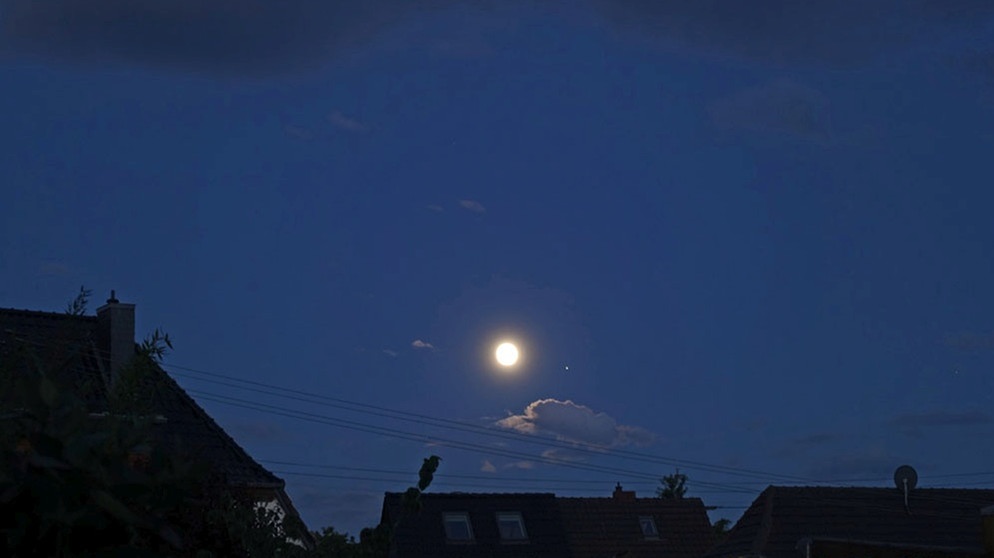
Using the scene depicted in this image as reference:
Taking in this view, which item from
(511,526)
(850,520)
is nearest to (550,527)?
(511,526)

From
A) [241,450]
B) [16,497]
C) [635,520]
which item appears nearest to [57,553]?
[16,497]

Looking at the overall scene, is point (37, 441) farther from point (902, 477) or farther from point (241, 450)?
point (902, 477)

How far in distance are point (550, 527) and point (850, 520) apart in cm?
1364

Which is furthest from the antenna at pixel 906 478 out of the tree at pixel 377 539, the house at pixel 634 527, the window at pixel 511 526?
the tree at pixel 377 539

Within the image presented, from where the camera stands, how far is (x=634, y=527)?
179 feet

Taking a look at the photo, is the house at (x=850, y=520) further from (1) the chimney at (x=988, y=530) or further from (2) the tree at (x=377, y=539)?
(2) the tree at (x=377, y=539)

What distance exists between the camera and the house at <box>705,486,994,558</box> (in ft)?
140

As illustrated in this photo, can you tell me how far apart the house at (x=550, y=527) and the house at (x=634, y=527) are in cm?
4

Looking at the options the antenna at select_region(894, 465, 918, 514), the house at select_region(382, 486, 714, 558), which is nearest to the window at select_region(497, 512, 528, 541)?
the house at select_region(382, 486, 714, 558)

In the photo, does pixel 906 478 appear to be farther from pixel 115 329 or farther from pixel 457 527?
pixel 115 329

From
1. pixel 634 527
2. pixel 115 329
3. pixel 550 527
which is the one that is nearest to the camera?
pixel 115 329

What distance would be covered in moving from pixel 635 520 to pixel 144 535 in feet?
172

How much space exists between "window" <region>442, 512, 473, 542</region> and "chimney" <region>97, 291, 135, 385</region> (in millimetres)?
22039

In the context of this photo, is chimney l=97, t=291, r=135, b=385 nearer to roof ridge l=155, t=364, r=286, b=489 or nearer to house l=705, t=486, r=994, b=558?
roof ridge l=155, t=364, r=286, b=489
